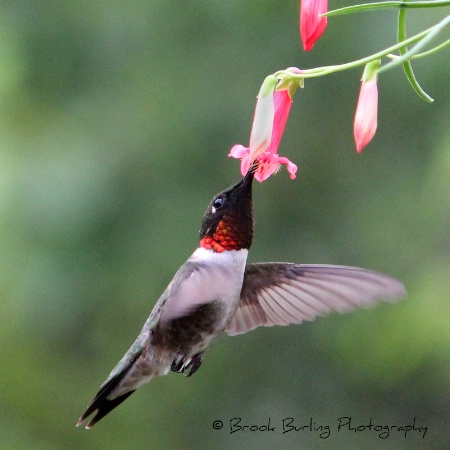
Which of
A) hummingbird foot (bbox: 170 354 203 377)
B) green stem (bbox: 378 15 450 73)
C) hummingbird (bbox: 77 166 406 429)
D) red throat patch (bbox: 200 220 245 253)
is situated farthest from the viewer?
hummingbird foot (bbox: 170 354 203 377)

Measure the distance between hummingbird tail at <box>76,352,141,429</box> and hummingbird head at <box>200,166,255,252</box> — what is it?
0.39 m

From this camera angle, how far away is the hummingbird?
1715 mm

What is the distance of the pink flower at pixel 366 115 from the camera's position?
1.44 meters

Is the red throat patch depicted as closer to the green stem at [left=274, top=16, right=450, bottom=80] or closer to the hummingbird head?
the hummingbird head

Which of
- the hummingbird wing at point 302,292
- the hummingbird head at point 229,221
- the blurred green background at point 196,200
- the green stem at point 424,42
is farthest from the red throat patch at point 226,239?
the blurred green background at point 196,200

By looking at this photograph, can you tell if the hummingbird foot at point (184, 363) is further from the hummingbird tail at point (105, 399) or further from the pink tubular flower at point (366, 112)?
the pink tubular flower at point (366, 112)

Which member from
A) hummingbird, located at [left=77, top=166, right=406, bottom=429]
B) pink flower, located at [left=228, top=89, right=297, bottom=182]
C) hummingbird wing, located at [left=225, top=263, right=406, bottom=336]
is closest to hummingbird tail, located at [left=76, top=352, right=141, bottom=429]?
hummingbird, located at [left=77, top=166, right=406, bottom=429]

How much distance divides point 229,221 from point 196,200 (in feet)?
6.34

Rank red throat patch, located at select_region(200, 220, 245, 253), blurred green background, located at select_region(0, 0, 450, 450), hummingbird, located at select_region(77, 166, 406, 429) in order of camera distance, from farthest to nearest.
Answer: blurred green background, located at select_region(0, 0, 450, 450)
red throat patch, located at select_region(200, 220, 245, 253)
hummingbird, located at select_region(77, 166, 406, 429)

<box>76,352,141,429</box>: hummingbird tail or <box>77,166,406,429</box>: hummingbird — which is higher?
<box>77,166,406,429</box>: hummingbird

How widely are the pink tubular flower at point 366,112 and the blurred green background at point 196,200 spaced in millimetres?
2003

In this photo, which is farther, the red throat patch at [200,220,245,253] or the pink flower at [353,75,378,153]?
the red throat patch at [200,220,245,253]

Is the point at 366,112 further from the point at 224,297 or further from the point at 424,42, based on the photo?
the point at 224,297

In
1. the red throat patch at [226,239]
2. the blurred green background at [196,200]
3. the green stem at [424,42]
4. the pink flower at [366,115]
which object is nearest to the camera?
the green stem at [424,42]
